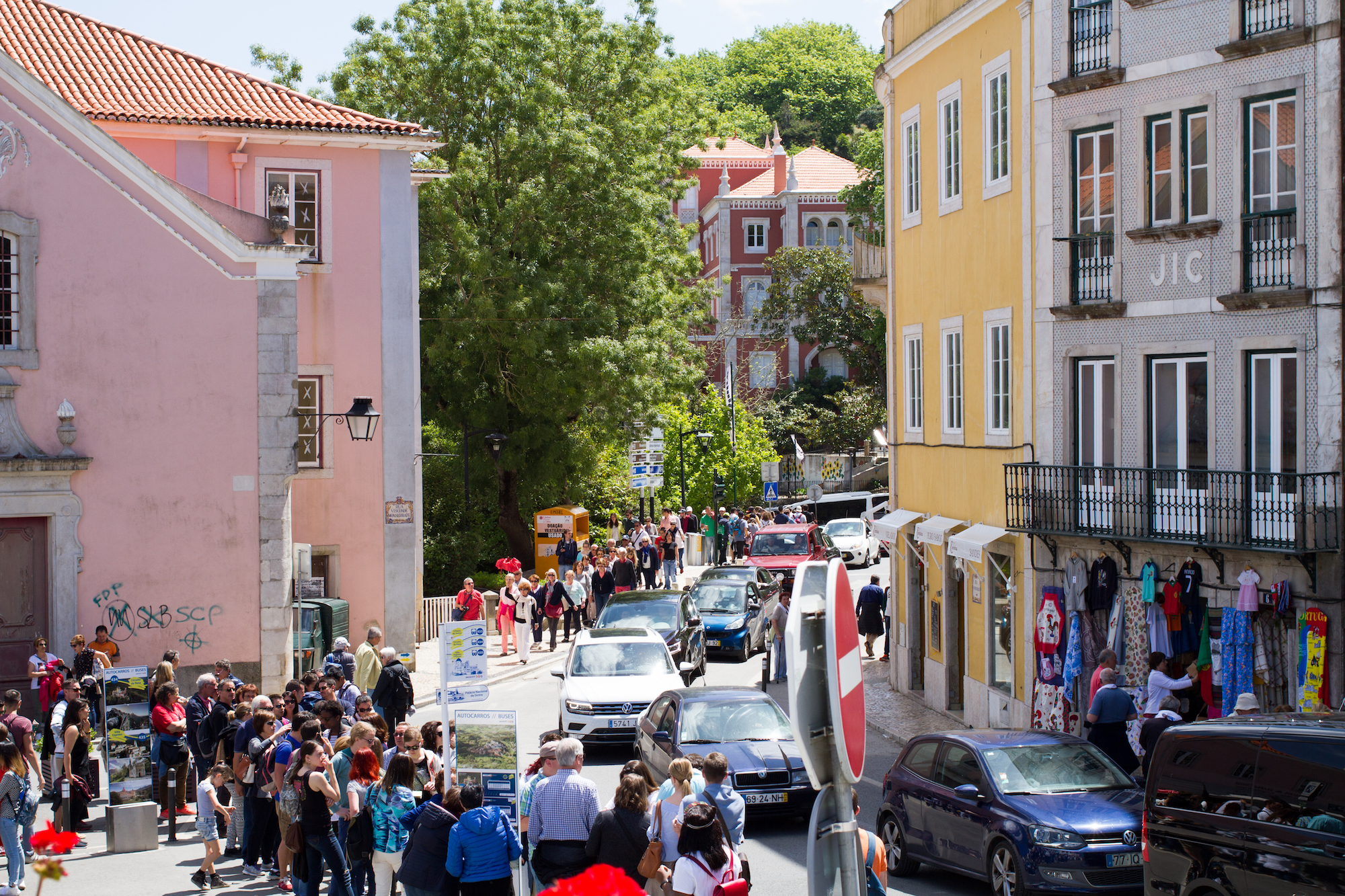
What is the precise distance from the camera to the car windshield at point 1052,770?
12.5 metres

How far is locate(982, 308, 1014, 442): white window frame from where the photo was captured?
20766 mm

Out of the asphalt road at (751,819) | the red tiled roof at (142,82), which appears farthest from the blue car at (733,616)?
the red tiled roof at (142,82)

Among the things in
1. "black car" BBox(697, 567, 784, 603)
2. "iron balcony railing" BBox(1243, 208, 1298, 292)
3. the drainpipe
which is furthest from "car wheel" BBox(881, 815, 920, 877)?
the drainpipe

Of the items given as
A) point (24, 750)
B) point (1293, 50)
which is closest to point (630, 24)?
point (1293, 50)

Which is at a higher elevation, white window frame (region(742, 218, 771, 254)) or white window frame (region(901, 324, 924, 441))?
white window frame (region(742, 218, 771, 254))

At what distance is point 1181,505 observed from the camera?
1725cm

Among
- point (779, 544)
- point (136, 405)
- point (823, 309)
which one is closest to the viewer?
point (136, 405)

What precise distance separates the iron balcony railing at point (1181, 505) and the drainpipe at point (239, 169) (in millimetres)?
15552

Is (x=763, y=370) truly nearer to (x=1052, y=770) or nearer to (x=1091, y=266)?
(x=1091, y=266)

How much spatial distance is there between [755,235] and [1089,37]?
65632 mm

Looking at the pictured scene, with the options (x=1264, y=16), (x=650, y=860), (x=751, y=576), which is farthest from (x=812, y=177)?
(x=650, y=860)

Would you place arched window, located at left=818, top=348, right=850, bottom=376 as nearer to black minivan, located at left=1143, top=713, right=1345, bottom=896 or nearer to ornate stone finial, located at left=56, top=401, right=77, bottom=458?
ornate stone finial, located at left=56, top=401, right=77, bottom=458

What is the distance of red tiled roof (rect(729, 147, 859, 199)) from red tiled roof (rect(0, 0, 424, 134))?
187ft

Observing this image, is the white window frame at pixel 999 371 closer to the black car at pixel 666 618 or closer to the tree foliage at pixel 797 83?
the black car at pixel 666 618
